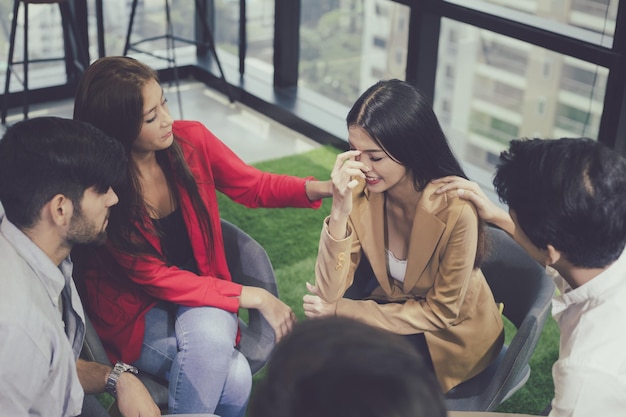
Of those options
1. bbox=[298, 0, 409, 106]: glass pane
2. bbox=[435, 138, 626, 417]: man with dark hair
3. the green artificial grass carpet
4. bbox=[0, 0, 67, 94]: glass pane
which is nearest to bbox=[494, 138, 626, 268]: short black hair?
bbox=[435, 138, 626, 417]: man with dark hair

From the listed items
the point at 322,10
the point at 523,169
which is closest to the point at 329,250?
the point at 523,169

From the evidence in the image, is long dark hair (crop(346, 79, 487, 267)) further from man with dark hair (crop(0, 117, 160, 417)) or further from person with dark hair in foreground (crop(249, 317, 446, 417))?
person with dark hair in foreground (crop(249, 317, 446, 417))

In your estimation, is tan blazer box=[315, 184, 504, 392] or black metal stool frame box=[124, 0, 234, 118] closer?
tan blazer box=[315, 184, 504, 392]

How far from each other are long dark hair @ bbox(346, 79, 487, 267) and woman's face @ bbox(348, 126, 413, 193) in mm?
13

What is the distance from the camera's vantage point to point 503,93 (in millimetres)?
4203

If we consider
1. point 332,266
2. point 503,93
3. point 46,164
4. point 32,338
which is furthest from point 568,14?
point 32,338

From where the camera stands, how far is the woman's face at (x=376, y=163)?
231 centimetres

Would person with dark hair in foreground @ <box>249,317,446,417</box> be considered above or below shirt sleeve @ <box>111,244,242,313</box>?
above

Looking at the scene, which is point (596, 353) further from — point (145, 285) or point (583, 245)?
point (145, 285)

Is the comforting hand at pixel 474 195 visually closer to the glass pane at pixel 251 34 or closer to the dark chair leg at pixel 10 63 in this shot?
the dark chair leg at pixel 10 63

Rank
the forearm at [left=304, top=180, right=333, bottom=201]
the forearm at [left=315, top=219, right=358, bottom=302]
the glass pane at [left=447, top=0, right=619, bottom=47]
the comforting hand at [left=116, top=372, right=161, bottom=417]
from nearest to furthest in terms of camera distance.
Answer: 1. the comforting hand at [left=116, top=372, right=161, bottom=417]
2. the forearm at [left=315, top=219, right=358, bottom=302]
3. the forearm at [left=304, top=180, right=333, bottom=201]
4. the glass pane at [left=447, top=0, right=619, bottom=47]

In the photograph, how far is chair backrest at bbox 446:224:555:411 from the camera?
2.18 meters

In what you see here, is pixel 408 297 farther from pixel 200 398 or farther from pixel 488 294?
pixel 200 398

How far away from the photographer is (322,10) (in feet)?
17.1
